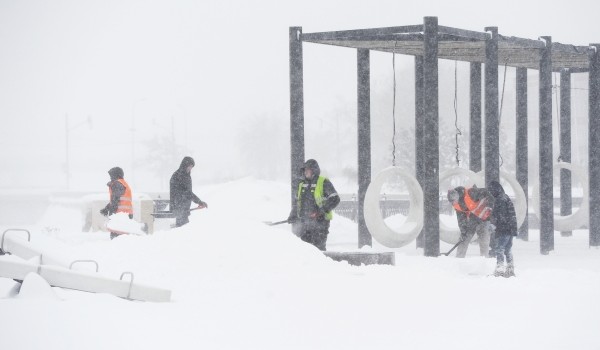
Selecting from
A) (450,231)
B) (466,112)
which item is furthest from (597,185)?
(466,112)

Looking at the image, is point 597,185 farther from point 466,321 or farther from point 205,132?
point 205,132

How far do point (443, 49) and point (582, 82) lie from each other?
75.0 m

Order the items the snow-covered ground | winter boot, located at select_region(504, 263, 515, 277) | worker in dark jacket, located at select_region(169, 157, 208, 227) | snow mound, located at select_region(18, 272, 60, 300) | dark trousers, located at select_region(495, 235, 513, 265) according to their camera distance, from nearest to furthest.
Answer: the snow-covered ground, snow mound, located at select_region(18, 272, 60, 300), winter boot, located at select_region(504, 263, 515, 277), dark trousers, located at select_region(495, 235, 513, 265), worker in dark jacket, located at select_region(169, 157, 208, 227)

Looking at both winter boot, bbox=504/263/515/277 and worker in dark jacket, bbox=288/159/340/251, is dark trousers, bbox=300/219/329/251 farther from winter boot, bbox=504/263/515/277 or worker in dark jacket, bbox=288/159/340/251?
winter boot, bbox=504/263/515/277

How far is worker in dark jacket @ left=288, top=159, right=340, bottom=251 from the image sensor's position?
13.3 meters

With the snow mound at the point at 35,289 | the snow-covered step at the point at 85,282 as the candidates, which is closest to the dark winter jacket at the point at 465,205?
the snow-covered step at the point at 85,282

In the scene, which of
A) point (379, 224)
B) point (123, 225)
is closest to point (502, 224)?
point (379, 224)

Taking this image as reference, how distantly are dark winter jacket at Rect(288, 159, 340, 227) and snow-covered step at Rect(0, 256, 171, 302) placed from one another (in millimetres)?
3713

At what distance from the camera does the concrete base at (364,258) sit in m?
13.5

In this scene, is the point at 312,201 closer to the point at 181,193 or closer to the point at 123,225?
the point at 181,193

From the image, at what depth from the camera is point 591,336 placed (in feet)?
29.8

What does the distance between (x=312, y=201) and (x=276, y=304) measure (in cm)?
355

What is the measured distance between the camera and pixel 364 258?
1359cm

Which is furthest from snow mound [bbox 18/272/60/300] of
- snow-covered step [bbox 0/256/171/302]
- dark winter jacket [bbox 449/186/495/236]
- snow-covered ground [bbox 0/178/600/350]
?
dark winter jacket [bbox 449/186/495/236]
